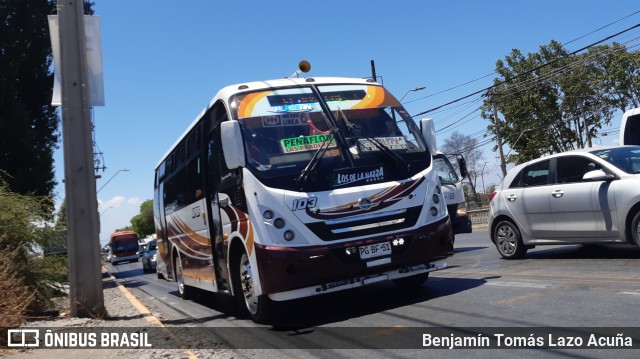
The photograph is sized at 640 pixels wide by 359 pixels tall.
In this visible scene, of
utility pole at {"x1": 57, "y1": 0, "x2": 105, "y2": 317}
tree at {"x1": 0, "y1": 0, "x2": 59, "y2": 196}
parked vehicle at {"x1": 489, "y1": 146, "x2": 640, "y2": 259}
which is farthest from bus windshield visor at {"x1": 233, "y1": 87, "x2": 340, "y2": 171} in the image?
tree at {"x1": 0, "y1": 0, "x2": 59, "y2": 196}

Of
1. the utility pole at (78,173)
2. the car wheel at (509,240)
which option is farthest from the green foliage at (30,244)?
the car wheel at (509,240)

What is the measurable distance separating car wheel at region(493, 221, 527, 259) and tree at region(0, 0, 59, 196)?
60.8ft

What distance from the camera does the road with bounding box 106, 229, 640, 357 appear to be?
5746 millimetres

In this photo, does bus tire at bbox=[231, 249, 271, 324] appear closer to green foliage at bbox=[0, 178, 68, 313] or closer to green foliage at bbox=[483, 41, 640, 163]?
green foliage at bbox=[0, 178, 68, 313]

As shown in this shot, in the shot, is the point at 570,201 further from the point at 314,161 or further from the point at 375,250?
the point at 314,161

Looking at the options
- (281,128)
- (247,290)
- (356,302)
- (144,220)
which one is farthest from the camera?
(144,220)

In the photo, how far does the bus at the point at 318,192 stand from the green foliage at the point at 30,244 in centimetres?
403

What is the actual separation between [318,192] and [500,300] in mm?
2489

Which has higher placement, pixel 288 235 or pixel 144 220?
pixel 144 220

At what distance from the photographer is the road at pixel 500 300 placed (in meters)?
5.75

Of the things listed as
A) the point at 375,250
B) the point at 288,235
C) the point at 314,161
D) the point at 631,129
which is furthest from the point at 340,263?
the point at 631,129

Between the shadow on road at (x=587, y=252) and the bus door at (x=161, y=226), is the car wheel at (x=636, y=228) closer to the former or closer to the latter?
the shadow on road at (x=587, y=252)

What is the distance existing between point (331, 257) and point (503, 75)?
4319 cm

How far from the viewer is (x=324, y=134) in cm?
720
